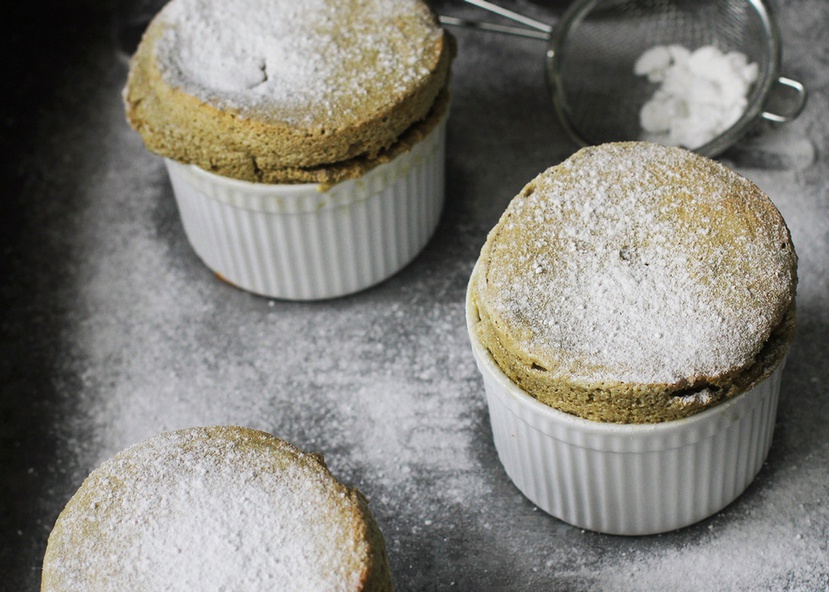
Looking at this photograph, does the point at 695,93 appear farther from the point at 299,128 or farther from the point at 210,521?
the point at 210,521

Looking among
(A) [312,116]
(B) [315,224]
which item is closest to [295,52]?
(A) [312,116]

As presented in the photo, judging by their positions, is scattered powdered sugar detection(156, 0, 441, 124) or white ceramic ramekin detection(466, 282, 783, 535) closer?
white ceramic ramekin detection(466, 282, 783, 535)

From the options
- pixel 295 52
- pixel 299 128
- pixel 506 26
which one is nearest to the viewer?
pixel 299 128

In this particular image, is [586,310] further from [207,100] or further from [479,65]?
[479,65]

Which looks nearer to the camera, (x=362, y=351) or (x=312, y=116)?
(x=312, y=116)

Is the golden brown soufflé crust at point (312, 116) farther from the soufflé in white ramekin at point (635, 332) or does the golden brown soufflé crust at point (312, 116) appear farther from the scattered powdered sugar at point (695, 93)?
the scattered powdered sugar at point (695, 93)

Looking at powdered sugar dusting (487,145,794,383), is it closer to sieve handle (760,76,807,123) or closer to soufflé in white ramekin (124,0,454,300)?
soufflé in white ramekin (124,0,454,300)

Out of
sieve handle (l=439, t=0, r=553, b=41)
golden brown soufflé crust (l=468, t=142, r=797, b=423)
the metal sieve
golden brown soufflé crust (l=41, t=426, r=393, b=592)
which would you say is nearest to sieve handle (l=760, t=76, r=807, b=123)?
the metal sieve

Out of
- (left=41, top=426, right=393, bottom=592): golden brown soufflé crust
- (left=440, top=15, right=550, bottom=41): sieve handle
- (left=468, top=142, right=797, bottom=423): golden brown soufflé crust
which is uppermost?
(left=468, top=142, right=797, bottom=423): golden brown soufflé crust

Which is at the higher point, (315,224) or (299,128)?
(299,128)
